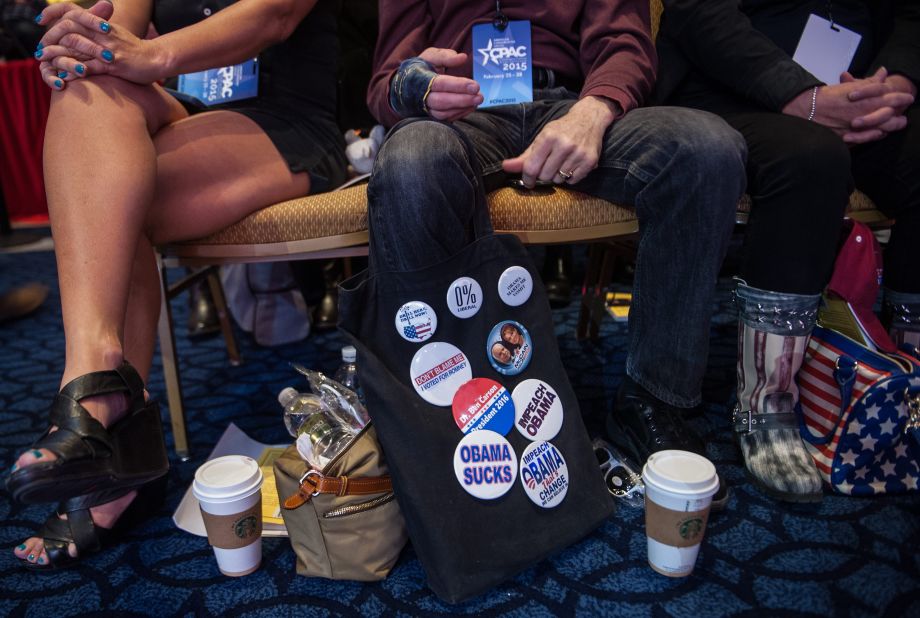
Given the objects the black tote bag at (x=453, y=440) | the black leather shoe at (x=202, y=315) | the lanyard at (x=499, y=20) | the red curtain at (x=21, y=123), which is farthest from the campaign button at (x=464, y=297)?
the red curtain at (x=21, y=123)

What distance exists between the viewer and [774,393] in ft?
3.74

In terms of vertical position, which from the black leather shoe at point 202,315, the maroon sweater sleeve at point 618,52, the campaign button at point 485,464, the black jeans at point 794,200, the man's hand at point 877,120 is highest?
the maroon sweater sleeve at point 618,52

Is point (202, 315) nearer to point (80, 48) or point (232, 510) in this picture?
point (80, 48)

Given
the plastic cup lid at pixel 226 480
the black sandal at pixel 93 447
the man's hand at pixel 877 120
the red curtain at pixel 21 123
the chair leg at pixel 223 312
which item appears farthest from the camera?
the red curtain at pixel 21 123

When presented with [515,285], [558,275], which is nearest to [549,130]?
[515,285]

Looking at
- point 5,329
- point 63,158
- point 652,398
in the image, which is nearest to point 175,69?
point 63,158

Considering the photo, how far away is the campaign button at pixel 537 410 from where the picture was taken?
95 cm

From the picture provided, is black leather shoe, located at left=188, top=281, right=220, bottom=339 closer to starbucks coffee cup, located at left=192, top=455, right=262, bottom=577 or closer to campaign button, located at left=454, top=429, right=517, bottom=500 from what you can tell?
starbucks coffee cup, located at left=192, top=455, right=262, bottom=577

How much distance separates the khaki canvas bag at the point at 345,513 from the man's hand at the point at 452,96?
0.56m

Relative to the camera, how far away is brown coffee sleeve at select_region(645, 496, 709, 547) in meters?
0.87

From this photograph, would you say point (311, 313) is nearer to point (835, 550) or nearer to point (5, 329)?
point (5, 329)

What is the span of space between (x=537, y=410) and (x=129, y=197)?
73cm

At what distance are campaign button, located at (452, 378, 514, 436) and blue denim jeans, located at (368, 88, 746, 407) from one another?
0.22m

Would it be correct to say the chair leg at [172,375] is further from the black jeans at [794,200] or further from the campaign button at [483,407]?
the black jeans at [794,200]
